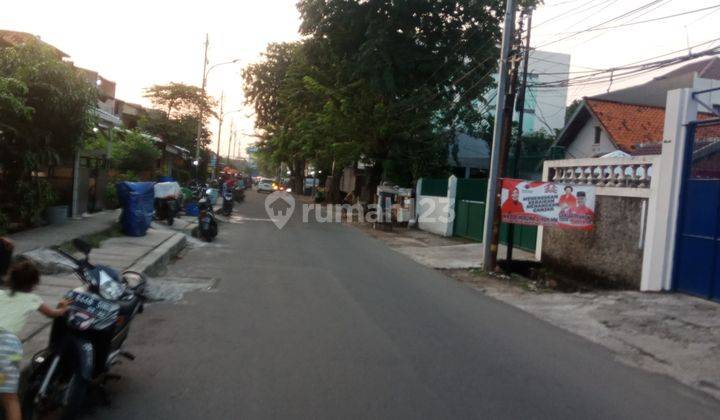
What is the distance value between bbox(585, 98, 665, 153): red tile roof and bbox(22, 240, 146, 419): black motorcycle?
87.1 feet

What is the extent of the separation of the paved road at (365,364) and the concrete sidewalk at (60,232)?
12.6 ft

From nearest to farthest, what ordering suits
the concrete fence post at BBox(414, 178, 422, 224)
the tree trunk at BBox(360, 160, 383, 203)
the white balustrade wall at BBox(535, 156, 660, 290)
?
the white balustrade wall at BBox(535, 156, 660, 290) → the concrete fence post at BBox(414, 178, 422, 224) → the tree trunk at BBox(360, 160, 383, 203)

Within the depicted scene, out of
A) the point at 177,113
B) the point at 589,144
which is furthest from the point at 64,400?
the point at 177,113

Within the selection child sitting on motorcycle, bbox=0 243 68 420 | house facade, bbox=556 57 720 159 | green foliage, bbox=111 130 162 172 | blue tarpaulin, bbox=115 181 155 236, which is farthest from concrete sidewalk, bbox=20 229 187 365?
house facade, bbox=556 57 720 159

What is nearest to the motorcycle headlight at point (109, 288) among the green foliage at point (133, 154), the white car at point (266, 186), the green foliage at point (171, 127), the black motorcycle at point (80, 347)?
the black motorcycle at point (80, 347)

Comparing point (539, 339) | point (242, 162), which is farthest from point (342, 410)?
point (242, 162)

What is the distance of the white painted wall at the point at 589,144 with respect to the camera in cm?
2969

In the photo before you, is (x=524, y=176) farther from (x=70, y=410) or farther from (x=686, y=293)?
(x=70, y=410)

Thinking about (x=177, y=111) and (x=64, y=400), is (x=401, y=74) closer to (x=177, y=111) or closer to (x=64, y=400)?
(x=64, y=400)

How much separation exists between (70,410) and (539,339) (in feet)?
18.5

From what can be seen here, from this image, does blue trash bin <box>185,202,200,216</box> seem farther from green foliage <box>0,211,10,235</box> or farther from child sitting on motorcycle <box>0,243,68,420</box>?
child sitting on motorcycle <box>0,243,68,420</box>

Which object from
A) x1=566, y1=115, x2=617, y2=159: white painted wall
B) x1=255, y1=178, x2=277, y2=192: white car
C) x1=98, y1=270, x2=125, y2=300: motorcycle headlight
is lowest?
x1=98, y1=270, x2=125, y2=300: motorcycle headlight

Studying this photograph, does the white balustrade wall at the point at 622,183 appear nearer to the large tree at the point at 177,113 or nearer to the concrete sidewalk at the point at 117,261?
the concrete sidewalk at the point at 117,261

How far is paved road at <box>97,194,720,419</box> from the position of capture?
16.5 feet
